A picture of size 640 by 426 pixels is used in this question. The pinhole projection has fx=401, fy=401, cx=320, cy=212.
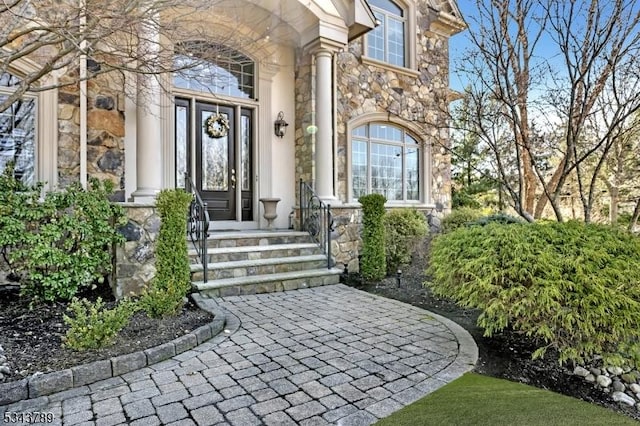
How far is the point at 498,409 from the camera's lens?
2.39 metres

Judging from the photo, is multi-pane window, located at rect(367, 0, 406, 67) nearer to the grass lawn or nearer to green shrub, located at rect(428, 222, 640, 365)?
green shrub, located at rect(428, 222, 640, 365)

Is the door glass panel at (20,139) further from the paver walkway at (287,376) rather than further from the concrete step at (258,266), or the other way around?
the paver walkway at (287,376)

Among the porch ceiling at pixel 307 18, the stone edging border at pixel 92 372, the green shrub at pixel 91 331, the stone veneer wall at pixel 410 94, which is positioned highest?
the porch ceiling at pixel 307 18

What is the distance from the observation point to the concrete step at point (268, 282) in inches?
199

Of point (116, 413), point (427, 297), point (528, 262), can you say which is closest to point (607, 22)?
point (528, 262)

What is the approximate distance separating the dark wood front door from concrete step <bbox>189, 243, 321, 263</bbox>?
60.2 inches

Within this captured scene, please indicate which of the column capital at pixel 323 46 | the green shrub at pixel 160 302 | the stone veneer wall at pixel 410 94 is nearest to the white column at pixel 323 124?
the column capital at pixel 323 46

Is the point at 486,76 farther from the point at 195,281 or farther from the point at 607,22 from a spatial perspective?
the point at 195,281

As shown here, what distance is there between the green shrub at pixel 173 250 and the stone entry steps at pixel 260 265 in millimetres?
796

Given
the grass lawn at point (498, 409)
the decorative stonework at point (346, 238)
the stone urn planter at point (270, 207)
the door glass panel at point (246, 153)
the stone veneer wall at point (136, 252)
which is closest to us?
the grass lawn at point (498, 409)

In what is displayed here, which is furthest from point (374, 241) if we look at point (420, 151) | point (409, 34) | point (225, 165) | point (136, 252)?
point (409, 34)

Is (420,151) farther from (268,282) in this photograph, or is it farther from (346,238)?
(268,282)

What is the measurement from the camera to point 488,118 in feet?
15.9

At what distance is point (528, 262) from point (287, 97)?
5.78 metres
